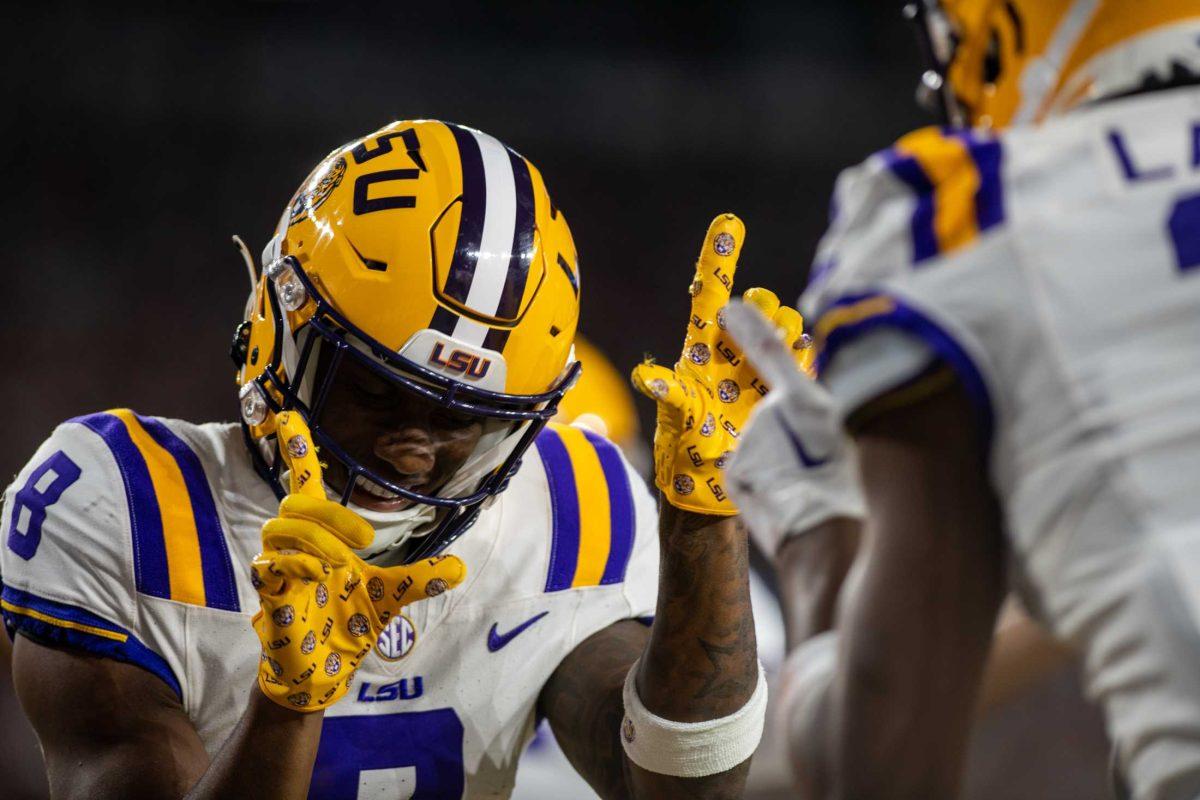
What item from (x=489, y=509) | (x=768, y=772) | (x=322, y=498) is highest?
(x=322, y=498)

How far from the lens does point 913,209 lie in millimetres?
993

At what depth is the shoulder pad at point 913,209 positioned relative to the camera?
0.97 meters

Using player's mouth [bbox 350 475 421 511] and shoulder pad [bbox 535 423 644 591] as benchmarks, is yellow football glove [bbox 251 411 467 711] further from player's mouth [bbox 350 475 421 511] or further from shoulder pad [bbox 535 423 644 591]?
shoulder pad [bbox 535 423 644 591]

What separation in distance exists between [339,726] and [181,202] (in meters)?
3.78

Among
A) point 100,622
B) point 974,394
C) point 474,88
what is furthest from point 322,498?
point 474,88

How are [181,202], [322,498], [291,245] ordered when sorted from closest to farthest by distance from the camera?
[322,498], [291,245], [181,202]

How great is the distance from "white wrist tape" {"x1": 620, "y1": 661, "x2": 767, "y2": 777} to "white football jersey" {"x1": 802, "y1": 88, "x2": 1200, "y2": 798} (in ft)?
2.73

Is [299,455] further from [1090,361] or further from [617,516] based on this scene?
[1090,361]

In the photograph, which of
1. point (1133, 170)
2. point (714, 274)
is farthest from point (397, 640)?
point (1133, 170)

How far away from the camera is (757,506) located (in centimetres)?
113

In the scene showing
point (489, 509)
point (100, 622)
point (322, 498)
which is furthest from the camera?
point (489, 509)

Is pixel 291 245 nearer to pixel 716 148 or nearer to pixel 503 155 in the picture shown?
pixel 503 155

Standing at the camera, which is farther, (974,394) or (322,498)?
(322,498)

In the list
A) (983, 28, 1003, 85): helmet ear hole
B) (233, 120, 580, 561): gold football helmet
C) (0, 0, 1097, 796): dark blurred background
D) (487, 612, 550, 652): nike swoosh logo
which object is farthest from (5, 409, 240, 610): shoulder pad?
(0, 0, 1097, 796): dark blurred background
